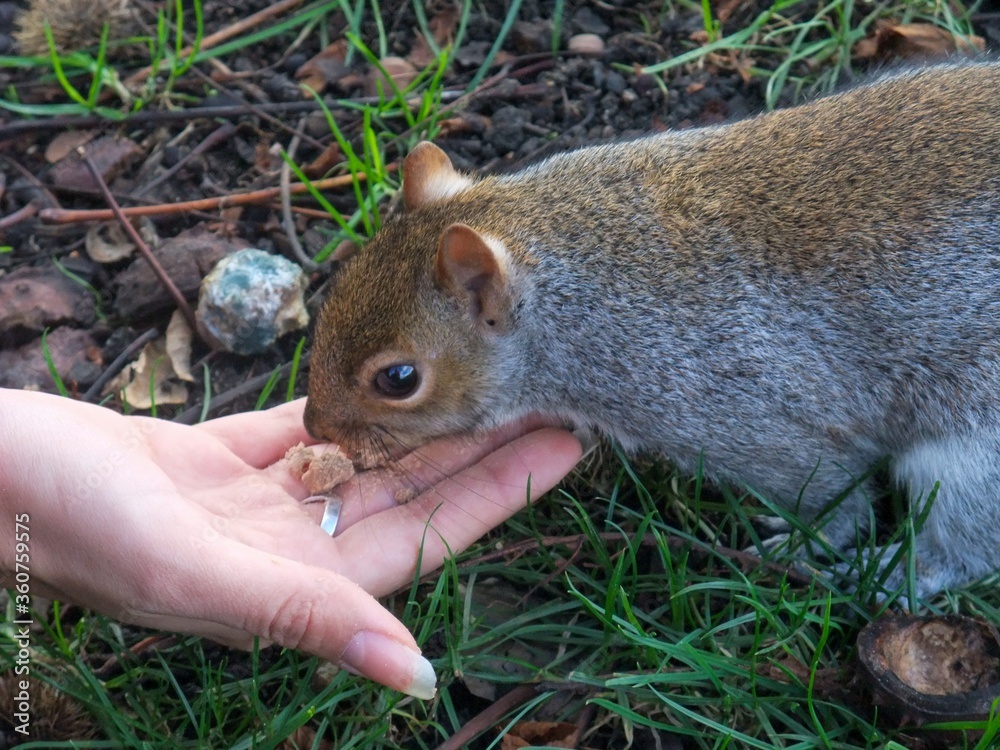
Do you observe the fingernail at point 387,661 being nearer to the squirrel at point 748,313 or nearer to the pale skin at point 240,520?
the pale skin at point 240,520

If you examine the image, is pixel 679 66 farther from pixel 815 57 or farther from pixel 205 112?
pixel 205 112

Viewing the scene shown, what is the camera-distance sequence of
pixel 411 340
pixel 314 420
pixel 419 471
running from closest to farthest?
pixel 411 340, pixel 314 420, pixel 419 471

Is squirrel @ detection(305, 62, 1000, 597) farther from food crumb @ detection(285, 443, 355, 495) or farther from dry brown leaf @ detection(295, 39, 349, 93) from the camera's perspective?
dry brown leaf @ detection(295, 39, 349, 93)

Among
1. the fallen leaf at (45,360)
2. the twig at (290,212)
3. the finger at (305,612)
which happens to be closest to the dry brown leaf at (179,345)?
the fallen leaf at (45,360)

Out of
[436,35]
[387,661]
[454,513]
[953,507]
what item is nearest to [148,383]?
[454,513]

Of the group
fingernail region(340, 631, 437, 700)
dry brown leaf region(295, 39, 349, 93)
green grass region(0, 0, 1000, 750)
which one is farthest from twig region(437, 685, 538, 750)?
dry brown leaf region(295, 39, 349, 93)

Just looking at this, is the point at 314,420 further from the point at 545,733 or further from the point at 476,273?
the point at 545,733
